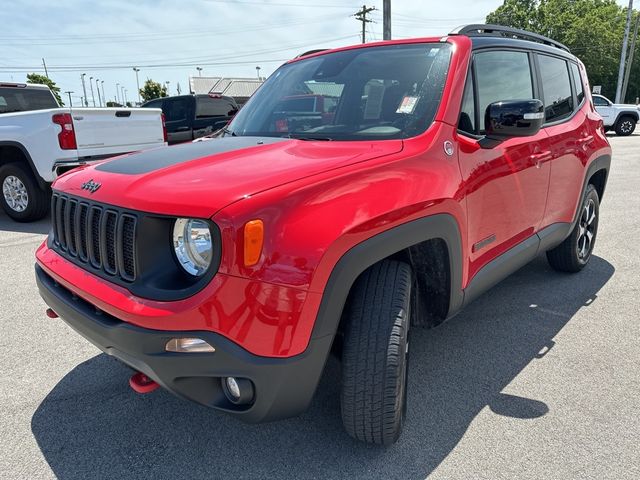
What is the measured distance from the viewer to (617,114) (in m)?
20.7

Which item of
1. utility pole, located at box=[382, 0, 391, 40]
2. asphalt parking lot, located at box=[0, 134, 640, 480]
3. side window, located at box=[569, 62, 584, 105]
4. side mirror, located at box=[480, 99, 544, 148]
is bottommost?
asphalt parking lot, located at box=[0, 134, 640, 480]

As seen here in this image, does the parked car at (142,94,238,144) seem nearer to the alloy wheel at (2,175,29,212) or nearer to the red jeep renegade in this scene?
the alloy wheel at (2,175,29,212)

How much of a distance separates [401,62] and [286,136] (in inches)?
30.6

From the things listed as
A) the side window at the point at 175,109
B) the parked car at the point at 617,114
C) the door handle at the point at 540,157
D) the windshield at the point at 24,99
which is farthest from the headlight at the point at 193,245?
the parked car at the point at 617,114

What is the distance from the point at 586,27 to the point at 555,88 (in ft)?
157

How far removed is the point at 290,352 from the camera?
1.73 m

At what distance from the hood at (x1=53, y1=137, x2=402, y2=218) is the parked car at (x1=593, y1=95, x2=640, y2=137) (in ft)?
72.1

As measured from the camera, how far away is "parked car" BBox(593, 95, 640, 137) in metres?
20.5

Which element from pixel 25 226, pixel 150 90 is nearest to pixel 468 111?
pixel 25 226

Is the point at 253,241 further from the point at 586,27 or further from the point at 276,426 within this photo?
the point at 586,27

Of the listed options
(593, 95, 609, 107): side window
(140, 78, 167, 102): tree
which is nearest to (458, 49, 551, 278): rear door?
(593, 95, 609, 107): side window

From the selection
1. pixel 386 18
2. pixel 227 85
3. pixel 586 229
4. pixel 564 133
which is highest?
pixel 386 18

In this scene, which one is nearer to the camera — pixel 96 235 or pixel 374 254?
pixel 374 254

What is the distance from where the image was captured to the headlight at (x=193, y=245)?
1.72m
